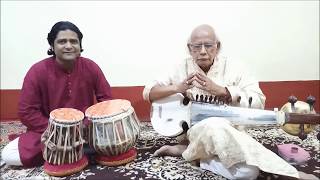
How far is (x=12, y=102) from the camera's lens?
3889 millimetres

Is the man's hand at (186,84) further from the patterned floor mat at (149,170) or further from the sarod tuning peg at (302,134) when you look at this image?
the sarod tuning peg at (302,134)

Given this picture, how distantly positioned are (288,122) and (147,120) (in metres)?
1.81

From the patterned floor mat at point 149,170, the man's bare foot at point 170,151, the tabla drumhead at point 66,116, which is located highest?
the tabla drumhead at point 66,116

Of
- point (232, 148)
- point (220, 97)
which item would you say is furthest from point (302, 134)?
point (220, 97)

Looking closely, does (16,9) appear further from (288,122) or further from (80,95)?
(288,122)

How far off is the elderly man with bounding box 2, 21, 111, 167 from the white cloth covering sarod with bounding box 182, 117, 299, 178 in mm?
1033

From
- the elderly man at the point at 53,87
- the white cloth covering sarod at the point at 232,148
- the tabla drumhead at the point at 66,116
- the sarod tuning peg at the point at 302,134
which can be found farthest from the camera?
the elderly man at the point at 53,87

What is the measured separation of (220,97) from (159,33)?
1422 mm

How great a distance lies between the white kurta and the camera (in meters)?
2.57

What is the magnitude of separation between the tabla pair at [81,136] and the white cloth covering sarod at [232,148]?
0.52m

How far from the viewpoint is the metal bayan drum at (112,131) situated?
2510mm

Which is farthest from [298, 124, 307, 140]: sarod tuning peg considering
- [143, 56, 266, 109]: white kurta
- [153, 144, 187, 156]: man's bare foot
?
[153, 144, 187, 156]: man's bare foot

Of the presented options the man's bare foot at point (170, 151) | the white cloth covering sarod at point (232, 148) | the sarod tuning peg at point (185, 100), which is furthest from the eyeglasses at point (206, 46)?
the man's bare foot at point (170, 151)

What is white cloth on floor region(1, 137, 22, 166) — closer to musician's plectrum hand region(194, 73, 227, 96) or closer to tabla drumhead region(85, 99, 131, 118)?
tabla drumhead region(85, 99, 131, 118)
